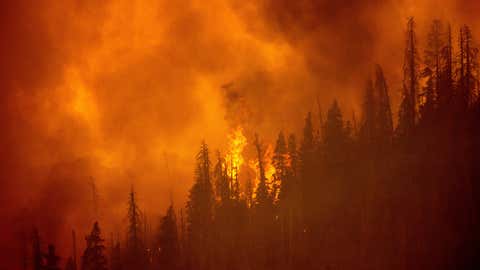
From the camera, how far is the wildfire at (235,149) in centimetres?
12166

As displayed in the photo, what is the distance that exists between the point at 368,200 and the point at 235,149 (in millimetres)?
52066

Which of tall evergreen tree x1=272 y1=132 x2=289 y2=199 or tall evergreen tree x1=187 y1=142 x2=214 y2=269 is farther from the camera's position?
tall evergreen tree x1=187 y1=142 x2=214 y2=269

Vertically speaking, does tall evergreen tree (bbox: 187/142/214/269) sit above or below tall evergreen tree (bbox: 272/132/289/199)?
below

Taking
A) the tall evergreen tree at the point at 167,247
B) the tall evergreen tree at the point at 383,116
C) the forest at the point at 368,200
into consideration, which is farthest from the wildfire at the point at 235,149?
the tall evergreen tree at the point at 383,116

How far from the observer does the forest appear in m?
71.2

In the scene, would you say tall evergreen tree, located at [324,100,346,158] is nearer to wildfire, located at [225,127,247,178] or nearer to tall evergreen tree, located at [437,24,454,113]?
tall evergreen tree, located at [437,24,454,113]

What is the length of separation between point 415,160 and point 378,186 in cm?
558

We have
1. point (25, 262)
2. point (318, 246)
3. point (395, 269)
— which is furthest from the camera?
point (25, 262)

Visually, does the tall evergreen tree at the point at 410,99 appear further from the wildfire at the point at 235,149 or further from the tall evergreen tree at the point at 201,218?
the wildfire at the point at 235,149

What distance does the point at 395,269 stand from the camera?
229 ft

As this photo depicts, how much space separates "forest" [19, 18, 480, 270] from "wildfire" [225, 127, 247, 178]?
13420 mm

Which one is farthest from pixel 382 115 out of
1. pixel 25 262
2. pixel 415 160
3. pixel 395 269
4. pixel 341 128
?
pixel 25 262

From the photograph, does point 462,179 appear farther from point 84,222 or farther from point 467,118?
point 84,222

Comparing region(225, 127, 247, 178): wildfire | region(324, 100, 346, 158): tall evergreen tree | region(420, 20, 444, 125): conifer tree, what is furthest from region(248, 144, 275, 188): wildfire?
region(420, 20, 444, 125): conifer tree
